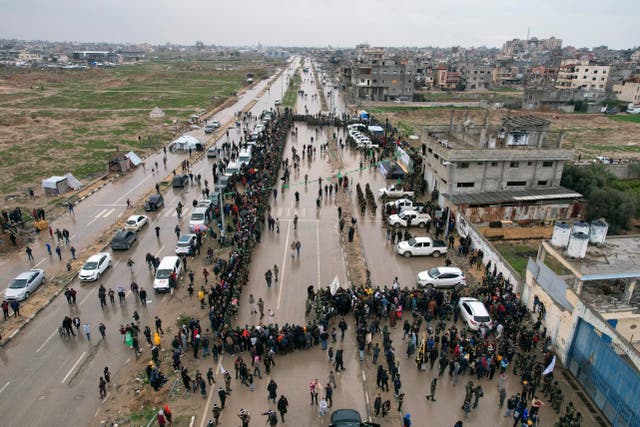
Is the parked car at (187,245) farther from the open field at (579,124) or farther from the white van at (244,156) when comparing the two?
the open field at (579,124)

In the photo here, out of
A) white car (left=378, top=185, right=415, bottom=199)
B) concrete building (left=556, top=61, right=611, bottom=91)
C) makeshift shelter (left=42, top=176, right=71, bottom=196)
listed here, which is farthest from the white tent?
concrete building (left=556, top=61, right=611, bottom=91)

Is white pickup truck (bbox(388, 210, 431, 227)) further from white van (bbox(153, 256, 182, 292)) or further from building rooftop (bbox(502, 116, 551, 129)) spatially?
white van (bbox(153, 256, 182, 292))

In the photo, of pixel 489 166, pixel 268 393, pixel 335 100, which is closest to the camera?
pixel 268 393

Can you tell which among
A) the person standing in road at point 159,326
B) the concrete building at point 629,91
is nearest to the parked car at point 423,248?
the person standing in road at point 159,326

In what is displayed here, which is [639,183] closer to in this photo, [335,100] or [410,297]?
[410,297]

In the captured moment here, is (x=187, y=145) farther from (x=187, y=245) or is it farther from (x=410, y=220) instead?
(x=410, y=220)

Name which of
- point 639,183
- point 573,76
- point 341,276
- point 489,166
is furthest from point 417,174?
point 573,76
